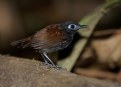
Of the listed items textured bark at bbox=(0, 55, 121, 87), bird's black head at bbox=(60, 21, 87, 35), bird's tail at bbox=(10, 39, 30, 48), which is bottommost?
textured bark at bbox=(0, 55, 121, 87)

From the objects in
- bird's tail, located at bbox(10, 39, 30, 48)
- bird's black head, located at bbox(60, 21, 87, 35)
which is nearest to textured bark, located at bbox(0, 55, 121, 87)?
bird's tail, located at bbox(10, 39, 30, 48)

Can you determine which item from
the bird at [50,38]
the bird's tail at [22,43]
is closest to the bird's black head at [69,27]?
the bird at [50,38]

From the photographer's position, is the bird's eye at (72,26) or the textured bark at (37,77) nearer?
the textured bark at (37,77)

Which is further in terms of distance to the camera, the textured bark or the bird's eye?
the bird's eye

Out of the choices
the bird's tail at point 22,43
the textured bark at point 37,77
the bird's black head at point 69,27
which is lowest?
the textured bark at point 37,77

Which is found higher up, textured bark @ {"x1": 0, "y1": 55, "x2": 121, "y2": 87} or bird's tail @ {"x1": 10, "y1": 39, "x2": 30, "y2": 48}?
bird's tail @ {"x1": 10, "y1": 39, "x2": 30, "y2": 48}

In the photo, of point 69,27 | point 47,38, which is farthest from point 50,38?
point 69,27

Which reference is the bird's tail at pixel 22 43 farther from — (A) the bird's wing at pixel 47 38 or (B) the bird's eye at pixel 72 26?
(B) the bird's eye at pixel 72 26

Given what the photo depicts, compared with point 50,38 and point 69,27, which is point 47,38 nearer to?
point 50,38

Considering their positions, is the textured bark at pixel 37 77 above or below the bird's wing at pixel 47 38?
below

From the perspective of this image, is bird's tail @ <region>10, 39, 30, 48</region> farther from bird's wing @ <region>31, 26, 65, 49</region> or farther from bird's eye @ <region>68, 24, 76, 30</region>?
bird's eye @ <region>68, 24, 76, 30</region>
